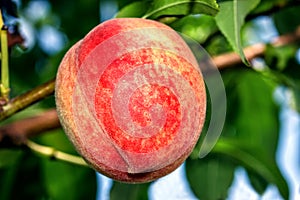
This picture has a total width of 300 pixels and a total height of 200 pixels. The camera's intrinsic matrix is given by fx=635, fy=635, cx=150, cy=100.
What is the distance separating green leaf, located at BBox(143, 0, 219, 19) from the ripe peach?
0.14m

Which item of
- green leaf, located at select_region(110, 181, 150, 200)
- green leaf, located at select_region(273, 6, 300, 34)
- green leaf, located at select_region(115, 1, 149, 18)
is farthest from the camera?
green leaf, located at select_region(273, 6, 300, 34)

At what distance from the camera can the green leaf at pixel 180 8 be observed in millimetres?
1153

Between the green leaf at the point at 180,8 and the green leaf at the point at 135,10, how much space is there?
0.21 ft

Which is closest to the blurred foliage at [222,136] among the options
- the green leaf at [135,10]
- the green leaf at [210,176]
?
the green leaf at [210,176]

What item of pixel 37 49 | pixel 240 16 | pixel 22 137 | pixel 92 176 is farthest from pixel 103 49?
pixel 37 49

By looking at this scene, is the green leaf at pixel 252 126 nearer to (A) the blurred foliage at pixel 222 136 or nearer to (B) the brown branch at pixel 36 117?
(A) the blurred foliage at pixel 222 136

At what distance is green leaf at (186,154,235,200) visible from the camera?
1.82 metres

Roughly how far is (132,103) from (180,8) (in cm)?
30

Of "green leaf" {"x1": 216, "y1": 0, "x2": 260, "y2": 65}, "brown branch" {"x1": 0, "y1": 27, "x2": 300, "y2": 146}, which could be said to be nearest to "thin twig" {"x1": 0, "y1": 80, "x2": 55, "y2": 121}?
"brown branch" {"x1": 0, "y1": 27, "x2": 300, "y2": 146}

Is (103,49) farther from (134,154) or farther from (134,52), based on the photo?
(134,154)

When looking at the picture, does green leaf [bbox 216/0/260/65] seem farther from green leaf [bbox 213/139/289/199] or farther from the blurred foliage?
green leaf [bbox 213/139/289/199]

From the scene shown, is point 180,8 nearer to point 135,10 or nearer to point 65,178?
point 135,10

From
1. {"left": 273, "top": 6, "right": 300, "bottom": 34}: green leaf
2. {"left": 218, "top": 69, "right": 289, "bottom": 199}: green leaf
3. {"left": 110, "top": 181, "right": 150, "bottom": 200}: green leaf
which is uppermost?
A: {"left": 273, "top": 6, "right": 300, "bottom": 34}: green leaf

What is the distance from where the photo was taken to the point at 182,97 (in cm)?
100
